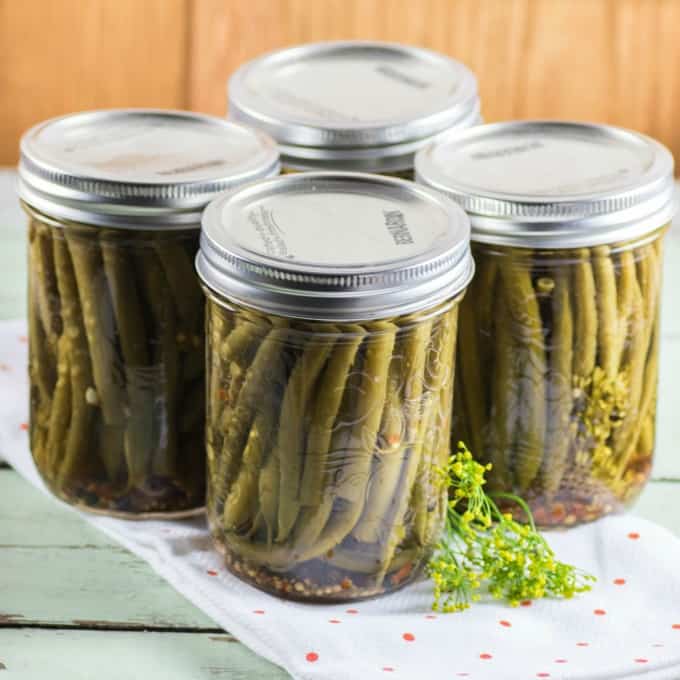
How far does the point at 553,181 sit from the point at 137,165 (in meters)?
0.34

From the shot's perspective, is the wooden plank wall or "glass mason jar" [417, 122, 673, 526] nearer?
"glass mason jar" [417, 122, 673, 526]

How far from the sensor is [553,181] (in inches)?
46.0

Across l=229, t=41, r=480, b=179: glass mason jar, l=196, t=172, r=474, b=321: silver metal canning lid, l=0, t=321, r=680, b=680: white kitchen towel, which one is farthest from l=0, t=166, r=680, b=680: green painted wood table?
l=229, t=41, r=480, b=179: glass mason jar

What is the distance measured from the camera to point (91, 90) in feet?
6.37

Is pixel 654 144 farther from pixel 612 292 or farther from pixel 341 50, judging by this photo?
pixel 341 50

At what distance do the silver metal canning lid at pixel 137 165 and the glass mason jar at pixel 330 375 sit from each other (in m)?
0.04

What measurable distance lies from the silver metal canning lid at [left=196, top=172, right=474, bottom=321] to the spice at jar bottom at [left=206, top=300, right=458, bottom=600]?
0.02 meters

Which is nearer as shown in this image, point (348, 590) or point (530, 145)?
point (348, 590)

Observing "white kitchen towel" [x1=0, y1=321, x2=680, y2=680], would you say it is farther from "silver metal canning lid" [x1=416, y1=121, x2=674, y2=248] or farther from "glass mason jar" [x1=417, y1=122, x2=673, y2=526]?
"silver metal canning lid" [x1=416, y1=121, x2=674, y2=248]

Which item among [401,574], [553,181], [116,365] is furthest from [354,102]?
[401,574]

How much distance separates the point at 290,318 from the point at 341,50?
532 mm

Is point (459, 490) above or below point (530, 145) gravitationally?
below

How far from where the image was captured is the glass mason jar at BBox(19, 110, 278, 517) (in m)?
1.12

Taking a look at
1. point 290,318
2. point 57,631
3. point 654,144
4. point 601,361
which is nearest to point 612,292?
point 601,361
